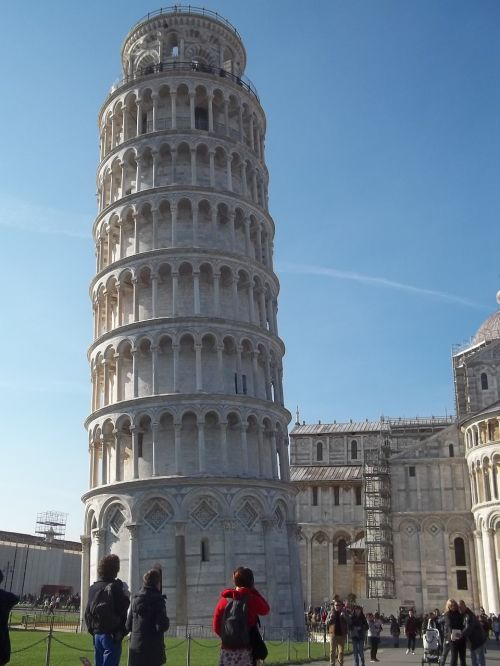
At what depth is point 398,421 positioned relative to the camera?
258 ft

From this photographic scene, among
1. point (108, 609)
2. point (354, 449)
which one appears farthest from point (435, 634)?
point (354, 449)

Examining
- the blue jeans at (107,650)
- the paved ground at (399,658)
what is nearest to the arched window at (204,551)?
the paved ground at (399,658)

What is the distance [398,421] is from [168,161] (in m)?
45.4

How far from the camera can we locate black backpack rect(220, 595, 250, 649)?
8.09 metres

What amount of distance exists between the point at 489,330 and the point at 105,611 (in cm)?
6269

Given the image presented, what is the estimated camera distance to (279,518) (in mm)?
37156

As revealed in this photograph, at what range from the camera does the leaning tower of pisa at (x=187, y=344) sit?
34.8m

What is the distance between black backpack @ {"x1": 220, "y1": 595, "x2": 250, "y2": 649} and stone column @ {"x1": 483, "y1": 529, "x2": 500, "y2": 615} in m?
48.2

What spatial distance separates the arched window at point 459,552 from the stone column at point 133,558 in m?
30.8

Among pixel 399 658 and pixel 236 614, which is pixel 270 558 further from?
pixel 236 614

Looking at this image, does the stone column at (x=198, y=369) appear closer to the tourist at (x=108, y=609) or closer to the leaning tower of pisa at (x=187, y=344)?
the leaning tower of pisa at (x=187, y=344)

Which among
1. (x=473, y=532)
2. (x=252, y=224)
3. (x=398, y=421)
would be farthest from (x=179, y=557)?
(x=398, y=421)

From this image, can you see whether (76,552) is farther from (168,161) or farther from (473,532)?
(168,161)

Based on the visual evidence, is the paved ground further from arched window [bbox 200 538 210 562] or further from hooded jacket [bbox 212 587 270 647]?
hooded jacket [bbox 212 587 270 647]
